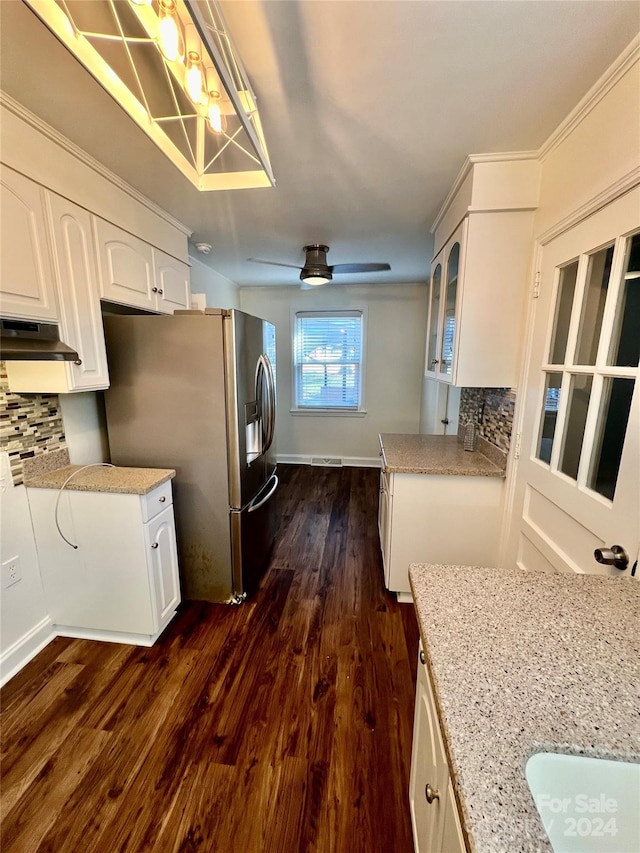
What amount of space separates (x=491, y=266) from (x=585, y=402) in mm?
827

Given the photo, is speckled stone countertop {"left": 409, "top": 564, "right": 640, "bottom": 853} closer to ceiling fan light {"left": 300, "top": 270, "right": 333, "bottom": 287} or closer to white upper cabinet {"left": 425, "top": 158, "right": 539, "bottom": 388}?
white upper cabinet {"left": 425, "top": 158, "right": 539, "bottom": 388}

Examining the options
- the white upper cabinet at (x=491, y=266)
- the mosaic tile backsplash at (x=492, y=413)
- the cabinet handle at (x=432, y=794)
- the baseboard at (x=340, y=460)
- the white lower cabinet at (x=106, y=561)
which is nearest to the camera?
the cabinet handle at (x=432, y=794)

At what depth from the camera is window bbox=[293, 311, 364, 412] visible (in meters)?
4.38

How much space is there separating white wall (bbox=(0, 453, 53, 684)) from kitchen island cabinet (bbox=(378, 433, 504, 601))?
1911mm

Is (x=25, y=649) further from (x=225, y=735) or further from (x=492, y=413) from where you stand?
(x=492, y=413)

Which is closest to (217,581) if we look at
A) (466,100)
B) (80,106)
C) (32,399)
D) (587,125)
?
(32,399)

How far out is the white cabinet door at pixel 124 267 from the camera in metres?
1.68

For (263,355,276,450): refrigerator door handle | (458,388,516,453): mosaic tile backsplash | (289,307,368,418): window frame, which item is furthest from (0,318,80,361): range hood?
(289,307,368,418): window frame

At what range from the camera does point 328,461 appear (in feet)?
15.4

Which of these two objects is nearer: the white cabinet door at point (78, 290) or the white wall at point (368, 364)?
the white cabinet door at point (78, 290)

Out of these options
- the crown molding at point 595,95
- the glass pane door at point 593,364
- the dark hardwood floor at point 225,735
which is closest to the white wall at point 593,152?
the crown molding at point 595,95

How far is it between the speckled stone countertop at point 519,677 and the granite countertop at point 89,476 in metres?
1.38

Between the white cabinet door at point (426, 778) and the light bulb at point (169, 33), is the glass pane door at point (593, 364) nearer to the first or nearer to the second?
the white cabinet door at point (426, 778)

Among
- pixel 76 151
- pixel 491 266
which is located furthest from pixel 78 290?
pixel 491 266
